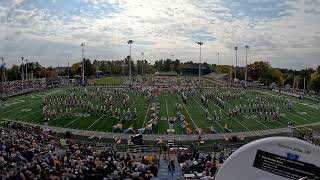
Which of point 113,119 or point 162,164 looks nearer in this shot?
point 162,164

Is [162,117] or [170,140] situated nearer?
[170,140]

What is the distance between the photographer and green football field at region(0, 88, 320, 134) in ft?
127

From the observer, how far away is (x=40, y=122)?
41.0 m

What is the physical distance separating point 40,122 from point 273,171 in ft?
111

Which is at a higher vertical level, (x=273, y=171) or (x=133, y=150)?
(x=273, y=171)

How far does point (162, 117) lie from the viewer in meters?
43.0

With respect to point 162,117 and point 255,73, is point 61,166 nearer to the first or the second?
point 162,117

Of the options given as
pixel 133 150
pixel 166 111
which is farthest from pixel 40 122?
pixel 133 150

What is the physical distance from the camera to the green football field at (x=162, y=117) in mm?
38844

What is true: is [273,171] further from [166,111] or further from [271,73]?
[271,73]

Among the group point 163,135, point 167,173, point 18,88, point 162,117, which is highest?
point 18,88

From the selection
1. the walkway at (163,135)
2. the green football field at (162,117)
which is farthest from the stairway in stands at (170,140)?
the green football field at (162,117)

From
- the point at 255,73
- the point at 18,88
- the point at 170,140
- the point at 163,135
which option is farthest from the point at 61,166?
the point at 255,73

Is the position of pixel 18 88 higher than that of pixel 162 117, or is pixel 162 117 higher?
pixel 18 88
